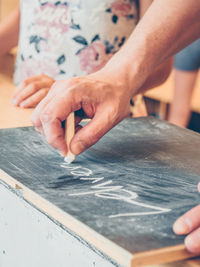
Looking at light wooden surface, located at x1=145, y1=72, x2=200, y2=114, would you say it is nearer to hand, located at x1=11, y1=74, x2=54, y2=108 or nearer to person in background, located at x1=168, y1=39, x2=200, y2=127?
person in background, located at x1=168, y1=39, x2=200, y2=127

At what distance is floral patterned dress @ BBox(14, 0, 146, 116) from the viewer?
4.08ft

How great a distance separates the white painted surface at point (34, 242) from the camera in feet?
2.06

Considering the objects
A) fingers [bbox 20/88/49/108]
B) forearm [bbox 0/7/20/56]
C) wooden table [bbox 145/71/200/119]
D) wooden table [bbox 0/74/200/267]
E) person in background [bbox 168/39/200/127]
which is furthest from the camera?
wooden table [bbox 145/71/200/119]

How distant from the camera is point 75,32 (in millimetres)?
1263

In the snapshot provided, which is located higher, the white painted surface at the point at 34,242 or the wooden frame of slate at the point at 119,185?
the wooden frame of slate at the point at 119,185

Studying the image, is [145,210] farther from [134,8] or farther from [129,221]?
[134,8]

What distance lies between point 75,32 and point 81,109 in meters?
0.53

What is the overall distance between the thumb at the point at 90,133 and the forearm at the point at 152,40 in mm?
94

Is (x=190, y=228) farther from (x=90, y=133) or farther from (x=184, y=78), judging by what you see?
(x=184, y=78)

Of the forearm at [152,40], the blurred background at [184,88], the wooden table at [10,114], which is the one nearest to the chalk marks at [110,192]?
the forearm at [152,40]

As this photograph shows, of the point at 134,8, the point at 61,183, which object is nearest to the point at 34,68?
the point at 134,8

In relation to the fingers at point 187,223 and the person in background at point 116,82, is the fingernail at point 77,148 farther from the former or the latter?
the fingers at point 187,223

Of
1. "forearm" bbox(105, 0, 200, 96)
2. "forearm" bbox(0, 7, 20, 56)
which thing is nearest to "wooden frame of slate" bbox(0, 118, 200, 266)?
"forearm" bbox(105, 0, 200, 96)

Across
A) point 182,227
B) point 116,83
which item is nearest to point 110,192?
point 182,227
